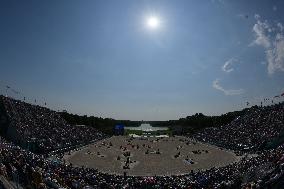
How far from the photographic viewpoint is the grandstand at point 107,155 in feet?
84.8

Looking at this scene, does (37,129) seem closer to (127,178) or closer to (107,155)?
(107,155)

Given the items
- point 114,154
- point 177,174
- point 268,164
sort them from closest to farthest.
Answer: point 268,164
point 177,174
point 114,154

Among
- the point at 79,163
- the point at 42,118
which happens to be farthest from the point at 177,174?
the point at 42,118

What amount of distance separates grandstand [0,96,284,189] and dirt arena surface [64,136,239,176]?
0.75ft

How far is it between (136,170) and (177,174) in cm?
549

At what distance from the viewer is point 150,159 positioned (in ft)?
167

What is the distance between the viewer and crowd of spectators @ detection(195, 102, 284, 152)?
51156 millimetres

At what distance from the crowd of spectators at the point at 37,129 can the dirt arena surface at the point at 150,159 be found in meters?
2.90

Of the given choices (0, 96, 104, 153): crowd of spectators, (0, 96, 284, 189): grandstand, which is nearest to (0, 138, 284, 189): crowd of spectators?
(0, 96, 284, 189): grandstand

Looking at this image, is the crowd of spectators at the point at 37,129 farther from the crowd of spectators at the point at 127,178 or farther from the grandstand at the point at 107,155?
the crowd of spectators at the point at 127,178

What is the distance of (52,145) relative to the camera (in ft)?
168

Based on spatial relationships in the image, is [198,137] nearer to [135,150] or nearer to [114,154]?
[135,150]

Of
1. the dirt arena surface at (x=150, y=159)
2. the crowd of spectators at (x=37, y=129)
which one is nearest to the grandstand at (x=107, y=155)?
the crowd of spectators at (x=37, y=129)

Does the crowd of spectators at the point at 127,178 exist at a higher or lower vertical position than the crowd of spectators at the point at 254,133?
lower
